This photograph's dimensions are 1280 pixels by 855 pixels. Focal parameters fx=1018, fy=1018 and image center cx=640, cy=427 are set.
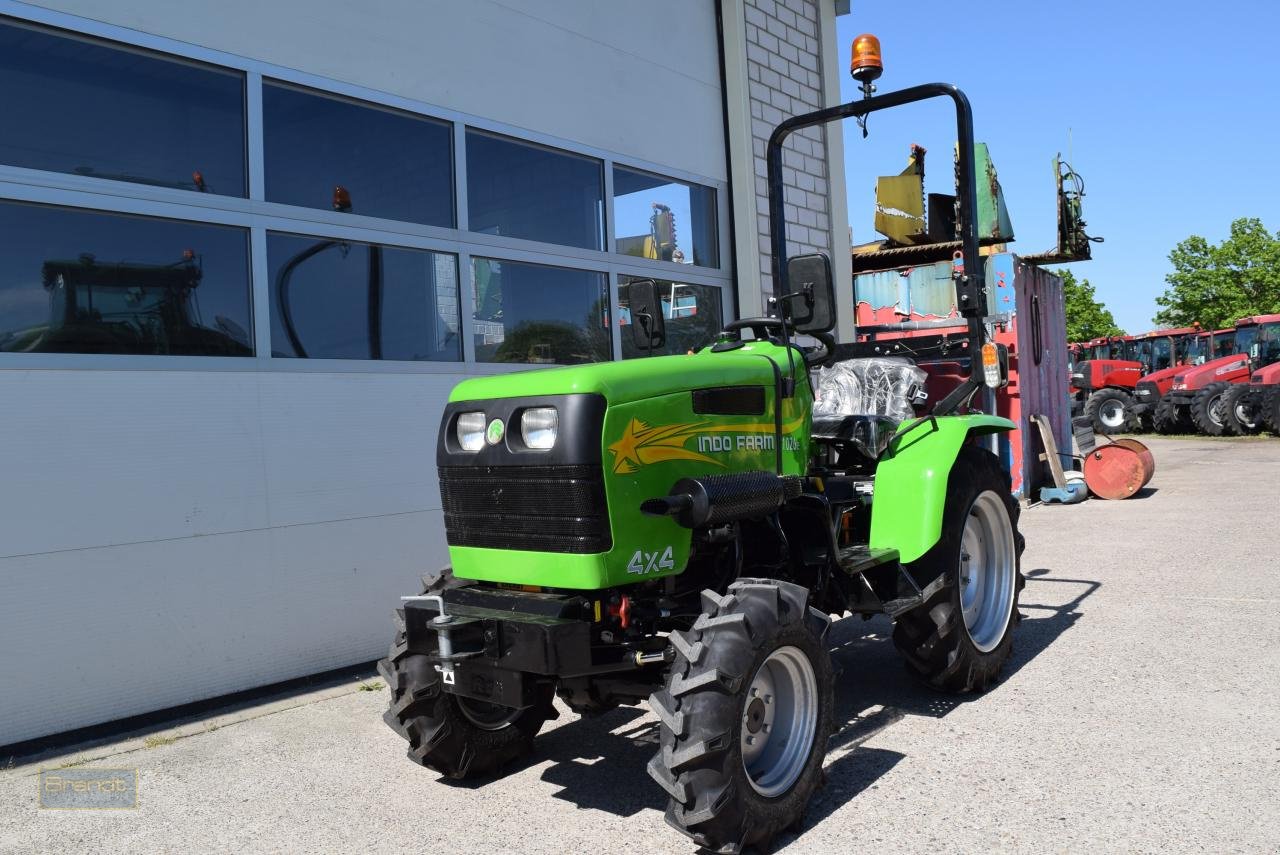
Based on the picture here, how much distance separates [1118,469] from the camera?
12.1 m

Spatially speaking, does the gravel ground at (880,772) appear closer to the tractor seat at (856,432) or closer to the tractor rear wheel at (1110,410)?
the tractor seat at (856,432)

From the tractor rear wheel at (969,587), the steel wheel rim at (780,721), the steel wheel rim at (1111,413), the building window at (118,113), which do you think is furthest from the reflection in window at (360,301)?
the steel wheel rim at (1111,413)

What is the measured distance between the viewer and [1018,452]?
12.0 m

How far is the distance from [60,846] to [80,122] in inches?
126

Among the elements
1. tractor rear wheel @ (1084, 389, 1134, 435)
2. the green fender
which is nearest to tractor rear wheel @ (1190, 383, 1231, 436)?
tractor rear wheel @ (1084, 389, 1134, 435)

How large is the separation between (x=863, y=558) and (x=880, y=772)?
0.85 metres

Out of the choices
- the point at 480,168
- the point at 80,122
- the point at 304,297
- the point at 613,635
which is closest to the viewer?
the point at 613,635

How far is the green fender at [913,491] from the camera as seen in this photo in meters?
4.41

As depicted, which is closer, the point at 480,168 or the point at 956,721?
the point at 956,721

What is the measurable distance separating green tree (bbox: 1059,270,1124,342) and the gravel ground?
46393mm

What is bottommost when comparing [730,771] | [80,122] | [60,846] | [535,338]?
[60,846]

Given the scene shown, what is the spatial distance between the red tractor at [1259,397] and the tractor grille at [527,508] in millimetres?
21604

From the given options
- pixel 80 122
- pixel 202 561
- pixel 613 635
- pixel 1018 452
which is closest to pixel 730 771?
pixel 613 635

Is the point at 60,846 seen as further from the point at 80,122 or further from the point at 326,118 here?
the point at 326,118
